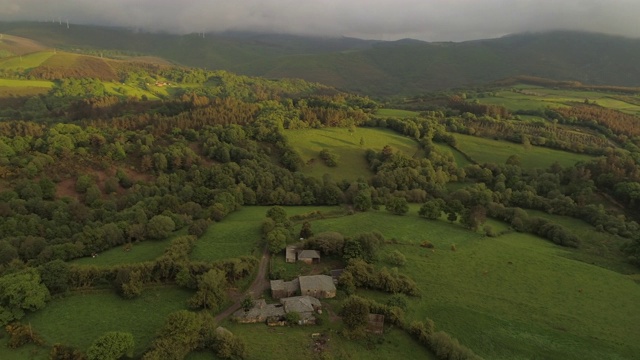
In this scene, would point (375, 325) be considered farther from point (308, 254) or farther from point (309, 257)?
point (308, 254)

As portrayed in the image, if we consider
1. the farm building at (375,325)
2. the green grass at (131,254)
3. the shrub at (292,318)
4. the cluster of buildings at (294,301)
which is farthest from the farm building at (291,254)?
the green grass at (131,254)

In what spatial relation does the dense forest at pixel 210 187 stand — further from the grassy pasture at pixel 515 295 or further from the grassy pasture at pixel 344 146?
the grassy pasture at pixel 515 295

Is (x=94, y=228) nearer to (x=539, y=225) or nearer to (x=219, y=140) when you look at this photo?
(x=219, y=140)

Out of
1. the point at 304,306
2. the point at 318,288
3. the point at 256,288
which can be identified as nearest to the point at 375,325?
the point at 304,306

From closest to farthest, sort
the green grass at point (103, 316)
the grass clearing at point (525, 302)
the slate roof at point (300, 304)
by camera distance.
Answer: the green grass at point (103, 316), the grass clearing at point (525, 302), the slate roof at point (300, 304)

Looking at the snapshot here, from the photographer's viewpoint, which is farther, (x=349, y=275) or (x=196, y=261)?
(x=196, y=261)

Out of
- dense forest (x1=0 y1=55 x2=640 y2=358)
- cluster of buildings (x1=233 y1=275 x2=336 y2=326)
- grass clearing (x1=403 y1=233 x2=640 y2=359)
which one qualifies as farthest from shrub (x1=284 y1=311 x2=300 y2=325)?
grass clearing (x1=403 y1=233 x2=640 y2=359)

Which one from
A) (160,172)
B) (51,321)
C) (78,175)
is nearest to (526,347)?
(51,321)
